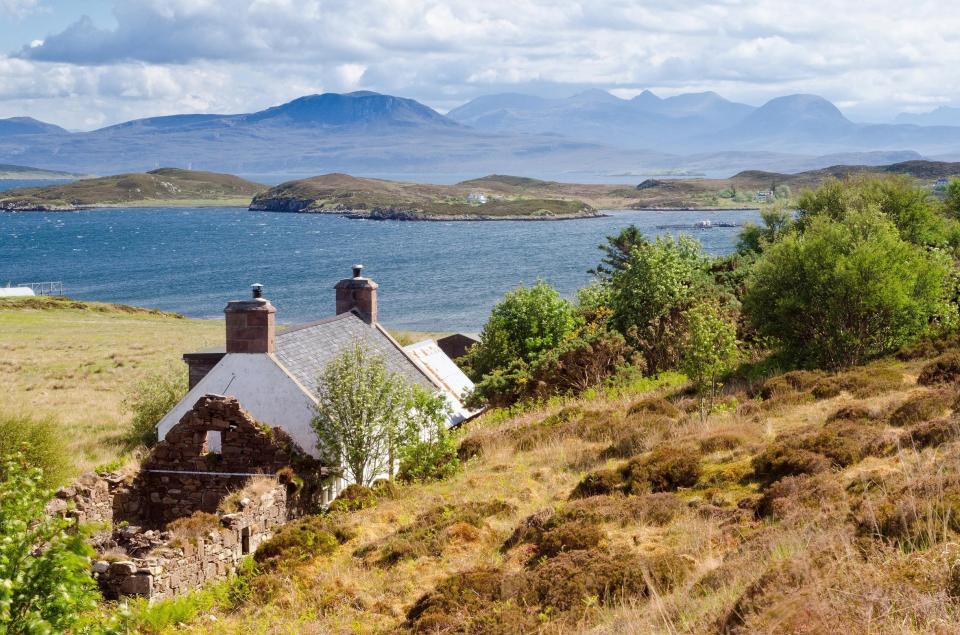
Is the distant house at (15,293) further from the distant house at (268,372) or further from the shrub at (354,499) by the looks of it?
the shrub at (354,499)

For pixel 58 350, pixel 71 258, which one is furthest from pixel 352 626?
pixel 71 258

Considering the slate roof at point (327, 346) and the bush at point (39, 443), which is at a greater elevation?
the slate roof at point (327, 346)

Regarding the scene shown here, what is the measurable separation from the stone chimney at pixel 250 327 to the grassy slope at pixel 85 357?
34.6ft

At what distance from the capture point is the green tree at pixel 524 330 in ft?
126

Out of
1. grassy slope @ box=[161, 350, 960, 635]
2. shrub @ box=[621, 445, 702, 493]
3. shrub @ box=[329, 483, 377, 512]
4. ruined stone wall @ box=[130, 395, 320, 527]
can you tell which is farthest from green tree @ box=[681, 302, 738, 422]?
ruined stone wall @ box=[130, 395, 320, 527]

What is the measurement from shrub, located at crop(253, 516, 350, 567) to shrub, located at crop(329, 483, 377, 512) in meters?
2.17

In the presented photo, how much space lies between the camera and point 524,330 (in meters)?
39.1

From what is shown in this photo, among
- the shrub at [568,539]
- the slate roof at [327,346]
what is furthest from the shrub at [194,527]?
the shrub at [568,539]

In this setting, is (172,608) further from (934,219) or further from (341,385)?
(934,219)

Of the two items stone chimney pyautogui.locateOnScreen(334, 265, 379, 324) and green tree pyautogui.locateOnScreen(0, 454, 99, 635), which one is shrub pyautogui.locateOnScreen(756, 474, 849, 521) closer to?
green tree pyautogui.locateOnScreen(0, 454, 99, 635)

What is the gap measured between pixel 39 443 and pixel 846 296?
2618 centimetres

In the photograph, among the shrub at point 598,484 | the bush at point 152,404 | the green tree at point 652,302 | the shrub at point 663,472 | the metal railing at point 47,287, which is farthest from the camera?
the metal railing at point 47,287

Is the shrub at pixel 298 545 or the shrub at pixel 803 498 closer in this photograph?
the shrub at pixel 803 498

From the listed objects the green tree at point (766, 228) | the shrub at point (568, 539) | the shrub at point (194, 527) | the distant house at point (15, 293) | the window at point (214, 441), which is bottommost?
the distant house at point (15, 293)
